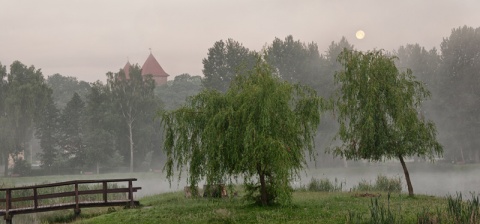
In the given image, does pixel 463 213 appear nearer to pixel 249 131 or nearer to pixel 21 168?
pixel 249 131

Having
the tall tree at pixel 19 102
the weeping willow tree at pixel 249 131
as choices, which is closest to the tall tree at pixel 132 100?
the tall tree at pixel 19 102

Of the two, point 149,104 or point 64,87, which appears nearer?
point 149,104

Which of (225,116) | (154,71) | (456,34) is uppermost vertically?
(154,71)

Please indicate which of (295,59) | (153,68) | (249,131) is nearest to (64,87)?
(153,68)

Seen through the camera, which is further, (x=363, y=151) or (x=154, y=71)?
(x=154, y=71)

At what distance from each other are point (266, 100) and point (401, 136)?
31.5ft

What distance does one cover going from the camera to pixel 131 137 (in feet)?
255

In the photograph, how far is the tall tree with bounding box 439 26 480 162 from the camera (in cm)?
6894

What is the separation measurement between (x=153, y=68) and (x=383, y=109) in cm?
13003

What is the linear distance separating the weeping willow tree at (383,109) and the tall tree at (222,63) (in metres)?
54.5

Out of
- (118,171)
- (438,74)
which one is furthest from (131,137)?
(438,74)

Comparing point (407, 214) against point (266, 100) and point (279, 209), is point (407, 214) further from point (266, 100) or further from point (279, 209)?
point (266, 100)

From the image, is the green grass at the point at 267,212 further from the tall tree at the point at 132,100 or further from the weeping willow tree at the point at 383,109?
the tall tree at the point at 132,100

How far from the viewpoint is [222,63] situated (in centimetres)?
8319
